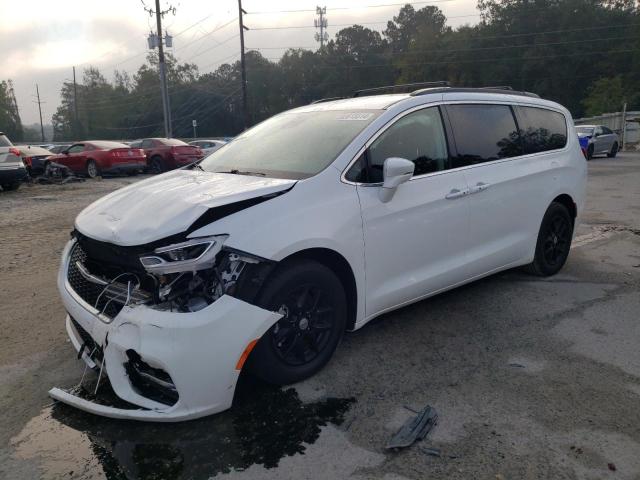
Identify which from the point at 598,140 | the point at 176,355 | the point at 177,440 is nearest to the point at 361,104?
the point at 176,355

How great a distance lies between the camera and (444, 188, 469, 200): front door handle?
4032 millimetres

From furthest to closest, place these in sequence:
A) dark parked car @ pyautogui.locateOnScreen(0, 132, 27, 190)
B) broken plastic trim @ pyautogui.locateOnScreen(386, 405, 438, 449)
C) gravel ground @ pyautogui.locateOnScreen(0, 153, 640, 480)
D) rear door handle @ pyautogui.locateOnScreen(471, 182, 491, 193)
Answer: dark parked car @ pyautogui.locateOnScreen(0, 132, 27, 190) → rear door handle @ pyautogui.locateOnScreen(471, 182, 491, 193) → broken plastic trim @ pyautogui.locateOnScreen(386, 405, 438, 449) → gravel ground @ pyautogui.locateOnScreen(0, 153, 640, 480)

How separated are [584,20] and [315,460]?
66.7m

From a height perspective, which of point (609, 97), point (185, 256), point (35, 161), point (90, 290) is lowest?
point (90, 290)

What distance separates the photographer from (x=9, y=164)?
539 inches

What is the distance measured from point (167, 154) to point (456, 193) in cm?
1784

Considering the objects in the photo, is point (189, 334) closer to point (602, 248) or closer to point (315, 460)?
point (315, 460)

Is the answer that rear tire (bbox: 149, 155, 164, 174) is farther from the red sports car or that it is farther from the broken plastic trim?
the broken plastic trim

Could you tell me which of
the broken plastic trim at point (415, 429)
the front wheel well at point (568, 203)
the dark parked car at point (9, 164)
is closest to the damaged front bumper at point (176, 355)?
the broken plastic trim at point (415, 429)

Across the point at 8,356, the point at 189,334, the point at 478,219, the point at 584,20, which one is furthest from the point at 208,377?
the point at 584,20

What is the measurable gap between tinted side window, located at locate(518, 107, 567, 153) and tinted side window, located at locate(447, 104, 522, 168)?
0.57 ft

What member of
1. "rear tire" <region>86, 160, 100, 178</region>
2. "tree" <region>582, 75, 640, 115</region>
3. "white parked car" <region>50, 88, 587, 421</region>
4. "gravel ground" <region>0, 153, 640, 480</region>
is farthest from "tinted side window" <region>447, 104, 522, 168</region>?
"tree" <region>582, 75, 640, 115</region>

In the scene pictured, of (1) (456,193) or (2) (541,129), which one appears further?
(2) (541,129)

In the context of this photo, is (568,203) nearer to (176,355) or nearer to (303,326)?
(303,326)
